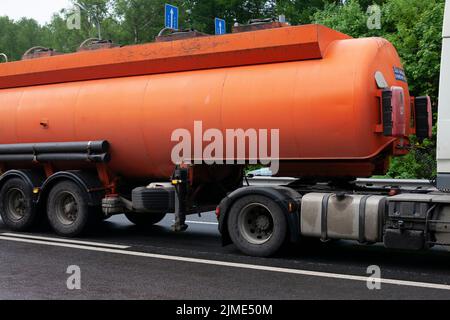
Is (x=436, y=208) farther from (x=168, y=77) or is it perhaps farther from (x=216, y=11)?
(x=216, y=11)

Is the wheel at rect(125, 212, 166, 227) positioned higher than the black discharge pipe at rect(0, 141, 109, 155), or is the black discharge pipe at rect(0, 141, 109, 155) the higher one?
the black discharge pipe at rect(0, 141, 109, 155)

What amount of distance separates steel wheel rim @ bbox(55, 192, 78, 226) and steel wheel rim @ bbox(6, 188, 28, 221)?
3.20ft

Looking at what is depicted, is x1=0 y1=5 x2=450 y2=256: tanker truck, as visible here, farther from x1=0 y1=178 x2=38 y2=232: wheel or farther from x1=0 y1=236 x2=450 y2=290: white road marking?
x1=0 y1=236 x2=450 y2=290: white road marking

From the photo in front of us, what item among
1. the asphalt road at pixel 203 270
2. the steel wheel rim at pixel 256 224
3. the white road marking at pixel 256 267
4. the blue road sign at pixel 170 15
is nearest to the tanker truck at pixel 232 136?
the steel wheel rim at pixel 256 224

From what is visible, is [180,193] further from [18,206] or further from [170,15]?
[170,15]

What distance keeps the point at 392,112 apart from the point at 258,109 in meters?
1.79

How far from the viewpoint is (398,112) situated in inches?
310

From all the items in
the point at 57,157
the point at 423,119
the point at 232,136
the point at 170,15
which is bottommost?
the point at 57,157

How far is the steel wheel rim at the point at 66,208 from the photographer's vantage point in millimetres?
10492

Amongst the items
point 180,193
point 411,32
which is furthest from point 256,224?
point 411,32

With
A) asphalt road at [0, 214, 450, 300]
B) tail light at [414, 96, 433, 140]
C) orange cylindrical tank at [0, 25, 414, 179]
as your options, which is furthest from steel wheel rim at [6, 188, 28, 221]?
tail light at [414, 96, 433, 140]

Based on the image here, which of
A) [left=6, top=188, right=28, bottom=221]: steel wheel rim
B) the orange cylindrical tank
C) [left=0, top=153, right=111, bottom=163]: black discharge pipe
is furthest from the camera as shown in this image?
[left=6, top=188, right=28, bottom=221]: steel wheel rim

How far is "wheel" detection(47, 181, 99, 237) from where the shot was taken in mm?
10141

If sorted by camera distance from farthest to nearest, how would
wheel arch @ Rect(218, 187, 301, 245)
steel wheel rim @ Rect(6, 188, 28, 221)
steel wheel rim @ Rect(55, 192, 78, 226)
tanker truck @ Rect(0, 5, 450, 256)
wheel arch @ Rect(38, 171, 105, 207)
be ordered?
steel wheel rim @ Rect(6, 188, 28, 221) → steel wheel rim @ Rect(55, 192, 78, 226) → wheel arch @ Rect(38, 171, 105, 207) → wheel arch @ Rect(218, 187, 301, 245) → tanker truck @ Rect(0, 5, 450, 256)
